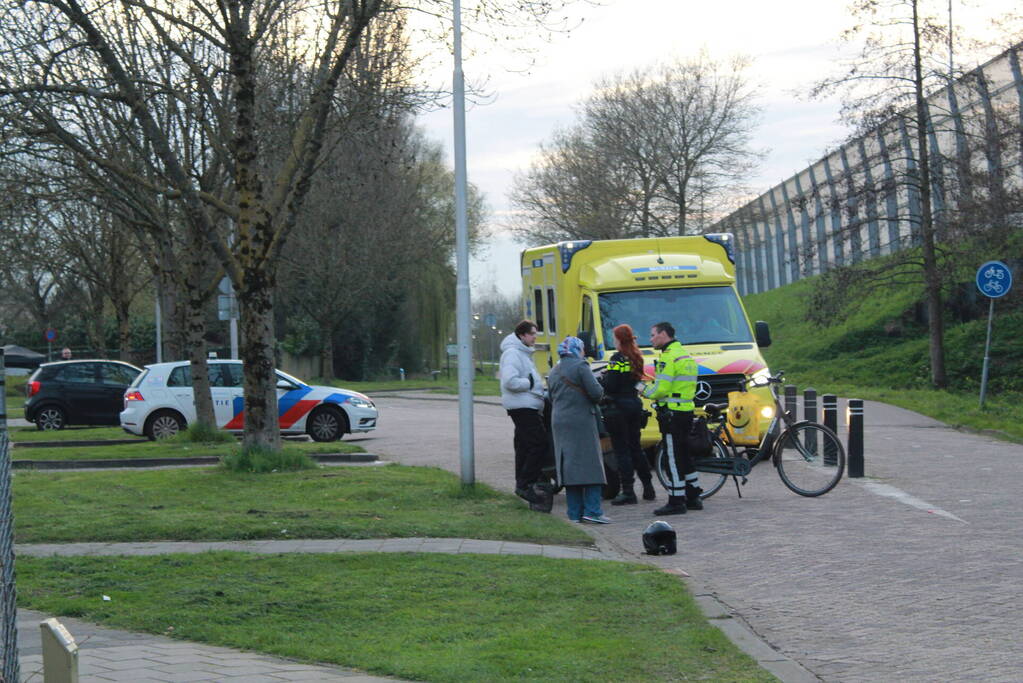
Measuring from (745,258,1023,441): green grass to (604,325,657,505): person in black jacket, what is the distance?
9.55 m

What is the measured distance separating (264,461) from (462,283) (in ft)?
12.8

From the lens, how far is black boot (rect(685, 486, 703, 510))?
1291 cm

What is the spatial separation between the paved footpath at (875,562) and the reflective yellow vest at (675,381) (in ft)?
3.75

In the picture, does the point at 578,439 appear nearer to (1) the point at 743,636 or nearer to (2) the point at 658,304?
(1) the point at 743,636

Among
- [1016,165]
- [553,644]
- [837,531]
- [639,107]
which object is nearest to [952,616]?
[553,644]

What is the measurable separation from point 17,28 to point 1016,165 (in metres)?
21.5

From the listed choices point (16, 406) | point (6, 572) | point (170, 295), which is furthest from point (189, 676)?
point (16, 406)

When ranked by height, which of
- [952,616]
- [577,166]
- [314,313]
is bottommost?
[952,616]

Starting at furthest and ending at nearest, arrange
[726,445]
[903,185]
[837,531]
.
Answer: [903,185]
[726,445]
[837,531]

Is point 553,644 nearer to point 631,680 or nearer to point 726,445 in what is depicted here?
point 631,680

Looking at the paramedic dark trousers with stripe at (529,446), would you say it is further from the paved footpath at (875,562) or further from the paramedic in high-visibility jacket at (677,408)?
the paramedic in high-visibility jacket at (677,408)

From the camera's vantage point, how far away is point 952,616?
7.71m

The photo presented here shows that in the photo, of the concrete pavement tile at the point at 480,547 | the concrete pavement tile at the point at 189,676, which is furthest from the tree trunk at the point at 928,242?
the concrete pavement tile at the point at 189,676

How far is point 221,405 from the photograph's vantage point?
23.2 metres
